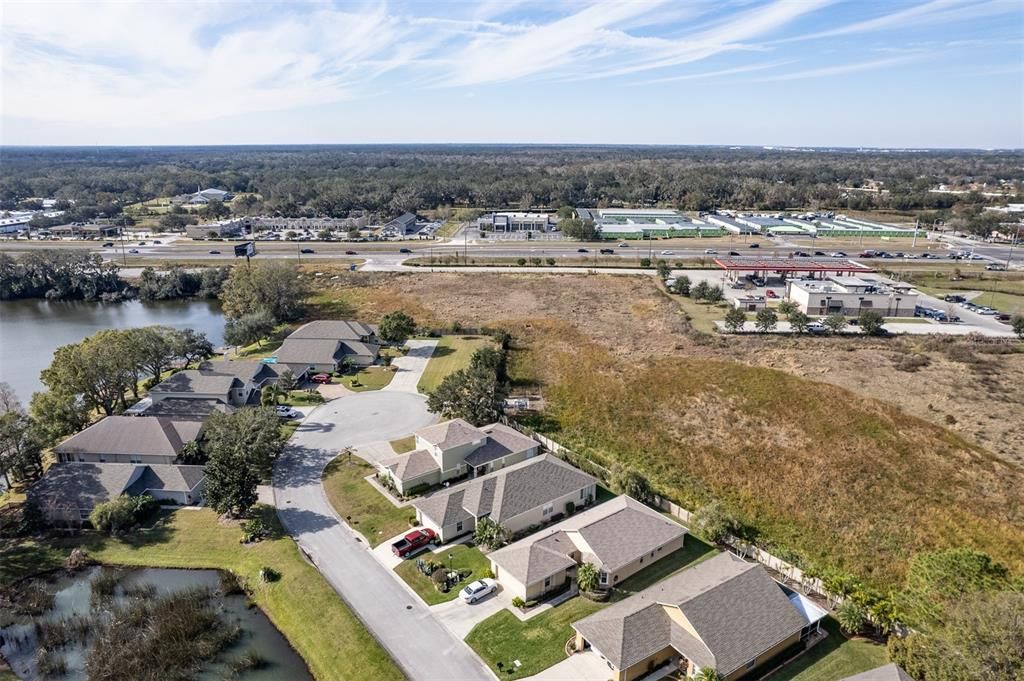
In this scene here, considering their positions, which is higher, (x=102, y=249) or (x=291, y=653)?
(x=102, y=249)

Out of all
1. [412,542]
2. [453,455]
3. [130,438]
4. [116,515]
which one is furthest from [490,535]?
[130,438]

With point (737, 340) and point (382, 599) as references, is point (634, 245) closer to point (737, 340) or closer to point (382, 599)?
point (737, 340)

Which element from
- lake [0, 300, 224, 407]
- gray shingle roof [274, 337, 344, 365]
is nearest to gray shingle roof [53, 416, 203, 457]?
gray shingle roof [274, 337, 344, 365]

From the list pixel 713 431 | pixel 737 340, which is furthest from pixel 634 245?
pixel 713 431

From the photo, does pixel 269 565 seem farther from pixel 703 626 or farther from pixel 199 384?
pixel 199 384

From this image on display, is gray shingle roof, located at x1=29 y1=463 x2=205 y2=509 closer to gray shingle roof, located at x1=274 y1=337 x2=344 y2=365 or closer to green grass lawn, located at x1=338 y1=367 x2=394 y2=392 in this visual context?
green grass lawn, located at x1=338 y1=367 x2=394 y2=392

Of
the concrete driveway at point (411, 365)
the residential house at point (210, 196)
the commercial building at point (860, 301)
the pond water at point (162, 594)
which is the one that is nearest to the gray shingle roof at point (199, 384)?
the concrete driveway at point (411, 365)
